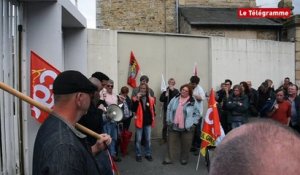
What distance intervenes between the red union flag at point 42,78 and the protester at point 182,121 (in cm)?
430

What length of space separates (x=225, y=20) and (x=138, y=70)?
876cm

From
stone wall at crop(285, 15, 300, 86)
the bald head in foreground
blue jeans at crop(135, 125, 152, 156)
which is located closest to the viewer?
the bald head in foreground

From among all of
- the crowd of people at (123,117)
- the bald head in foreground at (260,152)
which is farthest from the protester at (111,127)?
the bald head in foreground at (260,152)

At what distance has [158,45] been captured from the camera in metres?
13.7

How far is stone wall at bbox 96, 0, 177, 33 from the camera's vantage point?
2180 centimetres

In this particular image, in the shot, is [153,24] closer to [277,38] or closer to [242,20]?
[242,20]

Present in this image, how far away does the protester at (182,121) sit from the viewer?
973cm

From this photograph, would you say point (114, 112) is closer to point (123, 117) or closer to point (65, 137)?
point (123, 117)

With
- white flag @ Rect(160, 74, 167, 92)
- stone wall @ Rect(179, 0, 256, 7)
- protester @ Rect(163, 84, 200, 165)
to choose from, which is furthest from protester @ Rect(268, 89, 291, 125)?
stone wall @ Rect(179, 0, 256, 7)

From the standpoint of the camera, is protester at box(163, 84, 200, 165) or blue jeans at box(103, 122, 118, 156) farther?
protester at box(163, 84, 200, 165)

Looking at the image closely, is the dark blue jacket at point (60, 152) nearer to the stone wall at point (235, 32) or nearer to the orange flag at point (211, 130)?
the orange flag at point (211, 130)

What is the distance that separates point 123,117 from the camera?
998 centimetres

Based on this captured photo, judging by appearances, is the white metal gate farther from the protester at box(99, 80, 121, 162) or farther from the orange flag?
the orange flag

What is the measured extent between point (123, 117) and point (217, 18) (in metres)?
12.0
